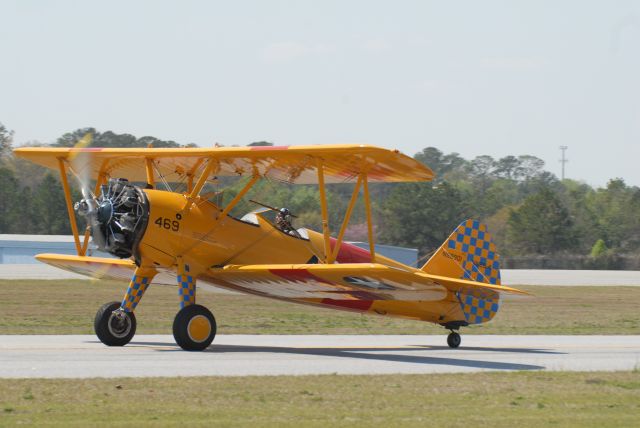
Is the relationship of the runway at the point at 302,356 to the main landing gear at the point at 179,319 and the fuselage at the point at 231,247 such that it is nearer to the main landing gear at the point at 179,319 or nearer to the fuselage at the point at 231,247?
the main landing gear at the point at 179,319

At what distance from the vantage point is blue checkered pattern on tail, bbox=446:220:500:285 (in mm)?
18344

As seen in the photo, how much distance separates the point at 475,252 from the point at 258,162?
449 centimetres

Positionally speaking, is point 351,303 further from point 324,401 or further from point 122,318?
point 324,401

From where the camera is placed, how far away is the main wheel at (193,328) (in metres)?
15.4

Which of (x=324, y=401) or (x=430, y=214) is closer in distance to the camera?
(x=324, y=401)

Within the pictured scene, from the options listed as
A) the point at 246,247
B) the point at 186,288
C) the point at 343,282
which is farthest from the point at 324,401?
the point at 246,247

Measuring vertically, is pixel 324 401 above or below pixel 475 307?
below

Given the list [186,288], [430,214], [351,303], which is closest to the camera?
[186,288]

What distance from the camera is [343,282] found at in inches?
604

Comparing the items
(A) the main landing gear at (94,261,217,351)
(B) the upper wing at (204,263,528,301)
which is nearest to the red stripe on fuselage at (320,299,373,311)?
(B) the upper wing at (204,263,528,301)

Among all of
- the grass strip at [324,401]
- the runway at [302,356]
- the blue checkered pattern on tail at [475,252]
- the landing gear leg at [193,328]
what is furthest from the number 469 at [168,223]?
the blue checkered pattern on tail at [475,252]

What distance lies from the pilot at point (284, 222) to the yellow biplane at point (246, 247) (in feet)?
0.05

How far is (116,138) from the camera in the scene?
107 m

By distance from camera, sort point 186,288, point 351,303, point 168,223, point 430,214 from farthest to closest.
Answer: point 430,214, point 351,303, point 186,288, point 168,223
